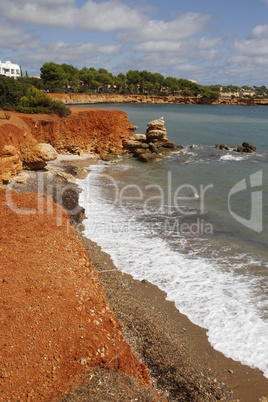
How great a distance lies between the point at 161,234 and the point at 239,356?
635 cm

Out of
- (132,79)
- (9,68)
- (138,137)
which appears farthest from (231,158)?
(132,79)

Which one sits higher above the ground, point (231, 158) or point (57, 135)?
point (57, 135)

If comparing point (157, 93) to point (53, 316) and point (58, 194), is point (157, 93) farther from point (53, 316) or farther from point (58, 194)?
point (53, 316)

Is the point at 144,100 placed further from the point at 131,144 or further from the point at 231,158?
the point at 231,158

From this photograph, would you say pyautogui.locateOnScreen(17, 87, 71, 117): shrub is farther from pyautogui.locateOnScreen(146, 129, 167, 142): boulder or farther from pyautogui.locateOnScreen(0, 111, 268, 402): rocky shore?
pyautogui.locateOnScreen(0, 111, 268, 402): rocky shore

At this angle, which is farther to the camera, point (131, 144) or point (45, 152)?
point (131, 144)

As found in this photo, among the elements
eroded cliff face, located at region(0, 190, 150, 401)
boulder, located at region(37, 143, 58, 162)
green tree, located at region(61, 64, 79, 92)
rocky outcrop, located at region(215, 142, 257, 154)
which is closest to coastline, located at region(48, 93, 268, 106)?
green tree, located at region(61, 64, 79, 92)

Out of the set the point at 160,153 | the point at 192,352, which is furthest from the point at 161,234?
the point at 160,153

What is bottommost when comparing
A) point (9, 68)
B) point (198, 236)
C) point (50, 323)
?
point (198, 236)

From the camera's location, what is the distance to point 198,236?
1295 cm

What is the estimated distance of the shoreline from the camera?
241 inches

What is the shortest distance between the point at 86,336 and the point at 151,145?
2619 centimetres

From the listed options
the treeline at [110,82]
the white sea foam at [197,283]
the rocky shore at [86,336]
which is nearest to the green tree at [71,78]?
the treeline at [110,82]

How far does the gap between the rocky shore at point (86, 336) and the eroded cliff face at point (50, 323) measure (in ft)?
0.05
